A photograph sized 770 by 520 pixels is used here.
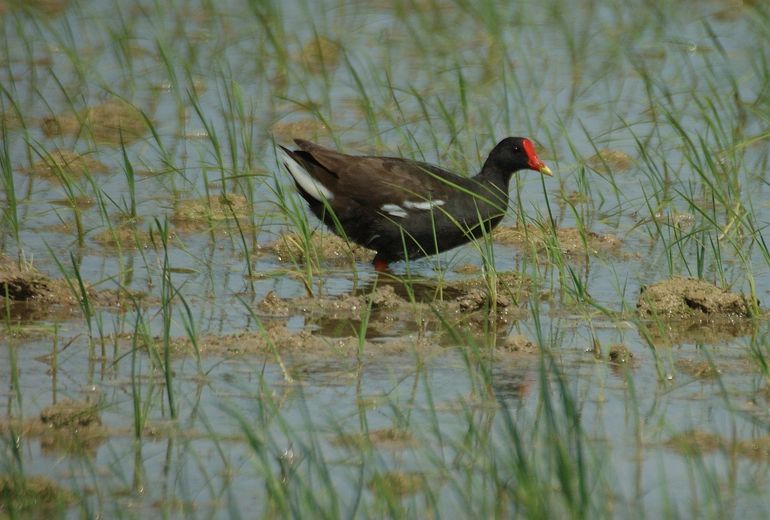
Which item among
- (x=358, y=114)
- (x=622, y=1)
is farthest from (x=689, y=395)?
(x=622, y=1)

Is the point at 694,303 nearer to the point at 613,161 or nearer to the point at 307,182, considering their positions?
the point at 307,182

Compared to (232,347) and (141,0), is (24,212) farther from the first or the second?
(141,0)

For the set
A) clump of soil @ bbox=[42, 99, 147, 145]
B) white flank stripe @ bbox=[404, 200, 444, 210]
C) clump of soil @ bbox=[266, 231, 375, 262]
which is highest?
clump of soil @ bbox=[42, 99, 147, 145]

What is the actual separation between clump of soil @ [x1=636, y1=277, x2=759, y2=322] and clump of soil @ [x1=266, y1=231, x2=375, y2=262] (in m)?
1.67

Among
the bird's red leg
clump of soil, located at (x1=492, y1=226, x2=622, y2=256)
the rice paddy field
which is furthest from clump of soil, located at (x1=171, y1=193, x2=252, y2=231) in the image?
clump of soil, located at (x1=492, y1=226, x2=622, y2=256)

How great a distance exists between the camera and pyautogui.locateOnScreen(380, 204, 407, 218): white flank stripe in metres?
8.52

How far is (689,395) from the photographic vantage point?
581 centimetres

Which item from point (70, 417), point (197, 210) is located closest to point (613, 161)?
point (197, 210)

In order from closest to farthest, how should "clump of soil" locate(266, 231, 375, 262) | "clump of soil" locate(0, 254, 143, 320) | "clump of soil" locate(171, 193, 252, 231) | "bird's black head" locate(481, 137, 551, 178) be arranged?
"clump of soil" locate(0, 254, 143, 320) < "clump of soil" locate(266, 231, 375, 262) < "clump of soil" locate(171, 193, 252, 231) < "bird's black head" locate(481, 137, 551, 178)

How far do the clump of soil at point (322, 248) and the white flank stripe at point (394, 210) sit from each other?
284 millimetres

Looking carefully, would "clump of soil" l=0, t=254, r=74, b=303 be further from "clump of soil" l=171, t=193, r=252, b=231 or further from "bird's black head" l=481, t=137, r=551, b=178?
"bird's black head" l=481, t=137, r=551, b=178

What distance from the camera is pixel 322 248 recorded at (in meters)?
8.59

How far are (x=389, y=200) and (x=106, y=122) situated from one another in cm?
335

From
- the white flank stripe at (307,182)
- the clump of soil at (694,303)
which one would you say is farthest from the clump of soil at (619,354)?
the white flank stripe at (307,182)
